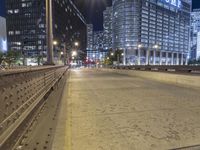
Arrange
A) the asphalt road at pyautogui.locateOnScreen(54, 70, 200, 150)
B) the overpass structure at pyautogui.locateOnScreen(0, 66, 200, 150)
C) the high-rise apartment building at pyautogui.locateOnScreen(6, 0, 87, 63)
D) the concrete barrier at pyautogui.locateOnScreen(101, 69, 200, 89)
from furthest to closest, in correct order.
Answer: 1. the high-rise apartment building at pyautogui.locateOnScreen(6, 0, 87, 63)
2. the concrete barrier at pyautogui.locateOnScreen(101, 69, 200, 89)
3. the asphalt road at pyautogui.locateOnScreen(54, 70, 200, 150)
4. the overpass structure at pyautogui.locateOnScreen(0, 66, 200, 150)

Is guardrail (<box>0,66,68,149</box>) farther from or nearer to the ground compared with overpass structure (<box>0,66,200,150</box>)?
farther from the ground

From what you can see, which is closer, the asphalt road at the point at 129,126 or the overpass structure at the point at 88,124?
the overpass structure at the point at 88,124

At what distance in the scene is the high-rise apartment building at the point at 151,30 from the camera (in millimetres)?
157125

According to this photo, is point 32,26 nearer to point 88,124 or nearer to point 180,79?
point 180,79

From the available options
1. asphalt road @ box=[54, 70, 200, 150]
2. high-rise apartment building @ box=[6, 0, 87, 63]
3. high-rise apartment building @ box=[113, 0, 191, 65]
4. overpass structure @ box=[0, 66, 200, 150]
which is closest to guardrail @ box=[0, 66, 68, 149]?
overpass structure @ box=[0, 66, 200, 150]

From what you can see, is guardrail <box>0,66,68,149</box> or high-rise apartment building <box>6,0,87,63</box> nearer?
guardrail <box>0,66,68,149</box>

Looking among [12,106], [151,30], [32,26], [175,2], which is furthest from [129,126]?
[175,2]

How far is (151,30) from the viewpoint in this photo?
16725 cm

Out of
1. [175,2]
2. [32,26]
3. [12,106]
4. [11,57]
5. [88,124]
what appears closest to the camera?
[12,106]

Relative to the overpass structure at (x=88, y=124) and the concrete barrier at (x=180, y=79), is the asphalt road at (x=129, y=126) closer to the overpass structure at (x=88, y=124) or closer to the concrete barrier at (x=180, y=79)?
the overpass structure at (x=88, y=124)

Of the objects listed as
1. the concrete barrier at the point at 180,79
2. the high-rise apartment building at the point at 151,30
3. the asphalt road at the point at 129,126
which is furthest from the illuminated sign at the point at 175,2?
the asphalt road at the point at 129,126

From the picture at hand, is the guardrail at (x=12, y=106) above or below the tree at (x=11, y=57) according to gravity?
below

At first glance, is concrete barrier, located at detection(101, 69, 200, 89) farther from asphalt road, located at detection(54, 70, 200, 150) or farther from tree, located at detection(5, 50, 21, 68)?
tree, located at detection(5, 50, 21, 68)

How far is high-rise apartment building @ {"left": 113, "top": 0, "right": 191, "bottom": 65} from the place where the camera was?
516ft
